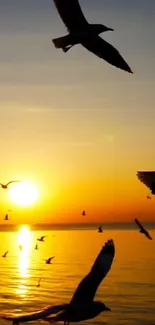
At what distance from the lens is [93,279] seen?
51.1 ft

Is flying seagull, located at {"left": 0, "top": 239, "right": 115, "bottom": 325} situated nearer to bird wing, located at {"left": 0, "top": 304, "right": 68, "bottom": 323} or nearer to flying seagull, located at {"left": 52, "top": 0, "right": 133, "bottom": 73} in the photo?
bird wing, located at {"left": 0, "top": 304, "right": 68, "bottom": 323}

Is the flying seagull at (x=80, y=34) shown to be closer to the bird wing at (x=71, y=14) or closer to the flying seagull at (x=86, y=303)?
the bird wing at (x=71, y=14)

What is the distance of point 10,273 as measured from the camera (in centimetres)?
5312

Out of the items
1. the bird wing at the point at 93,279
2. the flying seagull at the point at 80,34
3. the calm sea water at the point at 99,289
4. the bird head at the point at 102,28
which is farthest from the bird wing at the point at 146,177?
the calm sea water at the point at 99,289

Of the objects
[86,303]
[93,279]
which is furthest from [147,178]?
[86,303]

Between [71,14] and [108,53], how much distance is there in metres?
1.52

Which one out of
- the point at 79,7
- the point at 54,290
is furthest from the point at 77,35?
the point at 54,290

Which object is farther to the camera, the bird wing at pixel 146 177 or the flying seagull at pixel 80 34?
the bird wing at pixel 146 177

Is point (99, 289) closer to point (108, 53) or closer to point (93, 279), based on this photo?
point (93, 279)

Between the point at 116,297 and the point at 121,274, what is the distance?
13.1m

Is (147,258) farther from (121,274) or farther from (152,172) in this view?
(152,172)

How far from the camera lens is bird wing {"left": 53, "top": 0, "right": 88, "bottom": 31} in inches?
524

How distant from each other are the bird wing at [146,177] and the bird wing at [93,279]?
204cm

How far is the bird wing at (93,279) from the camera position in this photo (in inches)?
587
